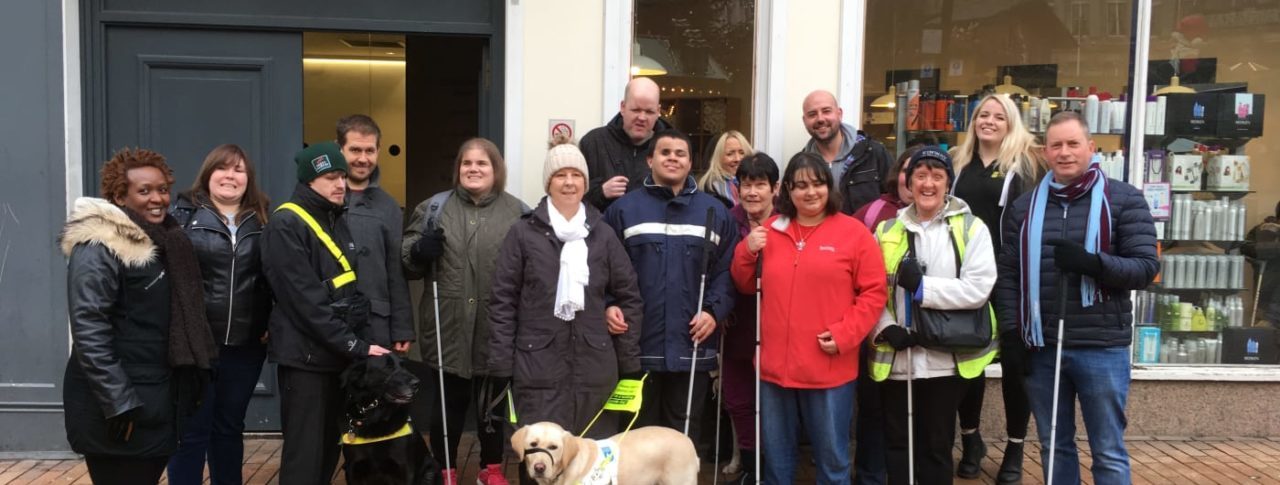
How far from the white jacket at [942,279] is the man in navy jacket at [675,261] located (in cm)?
81

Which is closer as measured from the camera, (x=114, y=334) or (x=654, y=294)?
(x=114, y=334)

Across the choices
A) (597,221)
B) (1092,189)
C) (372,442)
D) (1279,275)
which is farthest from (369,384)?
(1279,275)

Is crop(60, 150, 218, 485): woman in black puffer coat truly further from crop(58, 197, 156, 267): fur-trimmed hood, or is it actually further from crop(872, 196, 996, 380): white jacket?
crop(872, 196, 996, 380): white jacket

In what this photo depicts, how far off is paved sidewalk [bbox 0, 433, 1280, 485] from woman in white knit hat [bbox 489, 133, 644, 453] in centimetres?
128

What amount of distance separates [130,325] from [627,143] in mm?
2665

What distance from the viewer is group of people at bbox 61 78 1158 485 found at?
4344 millimetres

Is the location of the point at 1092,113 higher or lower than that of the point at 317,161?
higher

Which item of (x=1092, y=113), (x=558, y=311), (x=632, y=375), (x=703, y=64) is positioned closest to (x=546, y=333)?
(x=558, y=311)

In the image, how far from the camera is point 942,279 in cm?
438

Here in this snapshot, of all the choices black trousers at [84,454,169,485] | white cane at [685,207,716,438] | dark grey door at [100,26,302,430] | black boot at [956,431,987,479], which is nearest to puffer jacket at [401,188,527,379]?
white cane at [685,207,716,438]

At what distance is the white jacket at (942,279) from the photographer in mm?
4359

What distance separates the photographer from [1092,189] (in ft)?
14.3

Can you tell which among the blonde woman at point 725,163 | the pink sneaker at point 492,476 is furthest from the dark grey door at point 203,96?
the blonde woman at point 725,163

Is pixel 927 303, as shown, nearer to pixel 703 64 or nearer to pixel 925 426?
pixel 925 426
